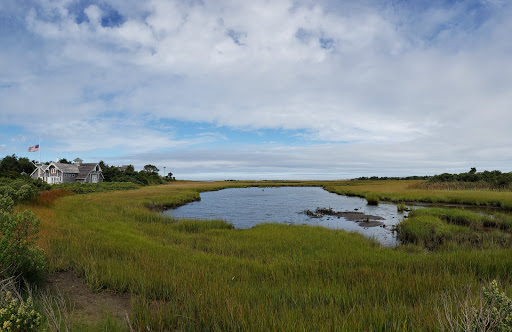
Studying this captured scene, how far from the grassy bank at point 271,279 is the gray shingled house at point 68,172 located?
66.8 metres

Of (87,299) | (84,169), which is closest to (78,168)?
(84,169)

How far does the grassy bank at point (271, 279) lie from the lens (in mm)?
5082

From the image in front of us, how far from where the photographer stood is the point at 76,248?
10.6m

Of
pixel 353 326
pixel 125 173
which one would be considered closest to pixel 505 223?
pixel 353 326

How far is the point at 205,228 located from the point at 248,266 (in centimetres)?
1097

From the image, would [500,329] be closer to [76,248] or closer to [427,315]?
[427,315]

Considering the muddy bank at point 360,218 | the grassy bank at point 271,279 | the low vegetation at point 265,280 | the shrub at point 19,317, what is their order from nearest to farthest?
the shrub at point 19,317
the low vegetation at point 265,280
the grassy bank at point 271,279
the muddy bank at point 360,218

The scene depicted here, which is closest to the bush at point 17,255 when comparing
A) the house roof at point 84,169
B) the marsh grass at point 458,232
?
the marsh grass at point 458,232

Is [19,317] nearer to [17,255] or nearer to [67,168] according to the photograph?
[17,255]

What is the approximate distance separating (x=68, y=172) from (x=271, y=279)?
7958cm

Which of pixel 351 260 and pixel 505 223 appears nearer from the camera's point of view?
pixel 351 260

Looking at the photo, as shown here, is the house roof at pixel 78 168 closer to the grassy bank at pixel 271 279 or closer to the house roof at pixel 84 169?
the house roof at pixel 84 169

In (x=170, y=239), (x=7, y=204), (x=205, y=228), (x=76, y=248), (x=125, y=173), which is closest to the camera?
(x=7, y=204)

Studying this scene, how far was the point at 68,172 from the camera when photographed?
69.8 meters
